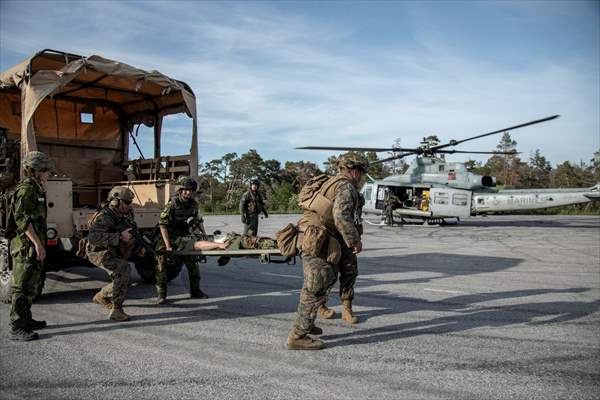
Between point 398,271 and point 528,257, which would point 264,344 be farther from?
point 528,257

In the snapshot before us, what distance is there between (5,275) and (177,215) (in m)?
2.38

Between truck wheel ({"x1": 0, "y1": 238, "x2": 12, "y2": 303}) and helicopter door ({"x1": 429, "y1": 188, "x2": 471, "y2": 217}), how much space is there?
1719cm

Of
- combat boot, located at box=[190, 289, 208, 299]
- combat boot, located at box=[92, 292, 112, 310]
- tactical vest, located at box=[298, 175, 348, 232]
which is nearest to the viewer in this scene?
tactical vest, located at box=[298, 175, 348, 232]

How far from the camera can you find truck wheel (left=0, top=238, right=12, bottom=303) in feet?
19.5

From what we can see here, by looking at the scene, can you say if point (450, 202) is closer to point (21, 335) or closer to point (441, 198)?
point (441, 198)

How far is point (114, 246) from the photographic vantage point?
5.55 m

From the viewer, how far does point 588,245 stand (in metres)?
12.8

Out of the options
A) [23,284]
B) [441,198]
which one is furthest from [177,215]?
[441,198]

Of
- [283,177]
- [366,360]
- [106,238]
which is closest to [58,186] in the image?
[106,238]

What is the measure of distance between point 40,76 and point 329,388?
5675mm

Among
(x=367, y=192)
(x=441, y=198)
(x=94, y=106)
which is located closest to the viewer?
(x=94, y=106)

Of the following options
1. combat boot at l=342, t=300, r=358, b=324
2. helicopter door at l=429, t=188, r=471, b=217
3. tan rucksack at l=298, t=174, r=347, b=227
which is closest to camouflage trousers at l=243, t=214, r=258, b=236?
combat boot at l=342, t=300, r=358, b=324

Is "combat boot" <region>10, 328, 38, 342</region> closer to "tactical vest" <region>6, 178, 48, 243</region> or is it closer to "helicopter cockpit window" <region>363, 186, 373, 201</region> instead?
"tactical vest" <region>6, 178, 48, 243</region>

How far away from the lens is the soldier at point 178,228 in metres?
6.21
